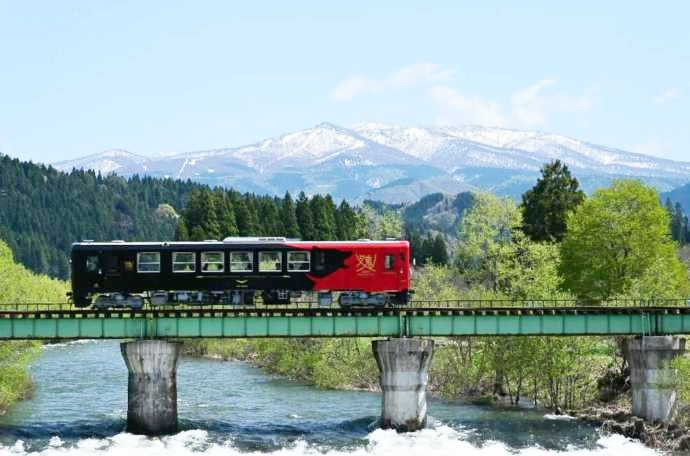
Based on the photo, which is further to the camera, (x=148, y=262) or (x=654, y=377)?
(x=148, y=262)

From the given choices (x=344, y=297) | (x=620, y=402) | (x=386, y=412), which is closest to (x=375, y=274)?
(x=344, y=297)

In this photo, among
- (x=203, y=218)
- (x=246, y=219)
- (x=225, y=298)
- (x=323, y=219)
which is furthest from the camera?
(x=323, y=219)

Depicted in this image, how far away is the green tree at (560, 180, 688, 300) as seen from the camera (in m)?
83.4

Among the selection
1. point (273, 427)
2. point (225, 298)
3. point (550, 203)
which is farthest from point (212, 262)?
point (550, 203)

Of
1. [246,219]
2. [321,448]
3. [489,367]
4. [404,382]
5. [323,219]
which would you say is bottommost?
[321,448]

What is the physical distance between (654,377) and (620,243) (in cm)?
2467

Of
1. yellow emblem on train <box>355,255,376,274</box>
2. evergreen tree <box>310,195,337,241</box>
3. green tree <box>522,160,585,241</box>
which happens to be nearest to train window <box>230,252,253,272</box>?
yellow emblem on train <box>355,255,376,274</box>

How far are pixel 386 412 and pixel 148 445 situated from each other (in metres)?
13.5

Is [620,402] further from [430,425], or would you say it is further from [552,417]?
[430,425]

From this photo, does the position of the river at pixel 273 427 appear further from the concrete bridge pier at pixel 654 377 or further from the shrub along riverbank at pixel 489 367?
the concrete bridge pier at pixel 654 377

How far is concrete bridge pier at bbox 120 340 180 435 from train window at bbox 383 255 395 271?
47.1 feet

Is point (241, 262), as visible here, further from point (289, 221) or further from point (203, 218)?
point (289, 221)

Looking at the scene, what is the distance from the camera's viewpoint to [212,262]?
64.4 meters

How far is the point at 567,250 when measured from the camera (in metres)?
89.8
